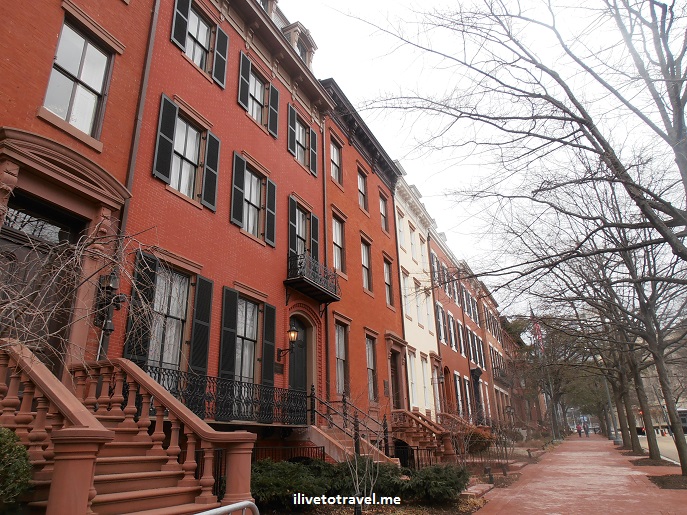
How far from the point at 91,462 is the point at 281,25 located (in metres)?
17.0

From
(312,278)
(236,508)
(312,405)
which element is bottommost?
(236,508)

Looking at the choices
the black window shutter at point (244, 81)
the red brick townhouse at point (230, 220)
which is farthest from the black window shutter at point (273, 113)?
the black window shutter at point (244, 81)

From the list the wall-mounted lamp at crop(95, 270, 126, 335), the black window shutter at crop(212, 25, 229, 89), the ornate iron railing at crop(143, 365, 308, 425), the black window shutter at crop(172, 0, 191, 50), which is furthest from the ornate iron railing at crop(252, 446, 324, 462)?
the black window shutter at crop(172, 0, 191, 50)

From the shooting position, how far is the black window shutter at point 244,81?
13.4 metres

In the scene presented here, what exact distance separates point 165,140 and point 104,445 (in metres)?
6.61

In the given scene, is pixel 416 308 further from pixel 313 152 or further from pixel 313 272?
pixel 313 272

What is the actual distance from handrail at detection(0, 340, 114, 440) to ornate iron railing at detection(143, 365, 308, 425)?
2.88 meters

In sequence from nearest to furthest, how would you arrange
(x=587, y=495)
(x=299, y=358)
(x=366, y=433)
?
(x=587, y=495) → (x=299, y=358) → (x=366, y=433)

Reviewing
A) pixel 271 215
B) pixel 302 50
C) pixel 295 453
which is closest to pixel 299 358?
pixel 295 453

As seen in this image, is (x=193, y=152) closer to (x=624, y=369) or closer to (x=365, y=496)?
(x=365, y=496)

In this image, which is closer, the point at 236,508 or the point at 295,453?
the point at 236,508

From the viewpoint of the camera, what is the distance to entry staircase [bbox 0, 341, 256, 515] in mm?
4590

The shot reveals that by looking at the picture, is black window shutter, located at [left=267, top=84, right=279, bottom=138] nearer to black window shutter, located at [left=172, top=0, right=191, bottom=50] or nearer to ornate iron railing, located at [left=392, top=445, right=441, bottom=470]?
black window shutter, located at [left=172, top=0, right=191, bottom=50]

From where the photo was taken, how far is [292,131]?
51.8ft
